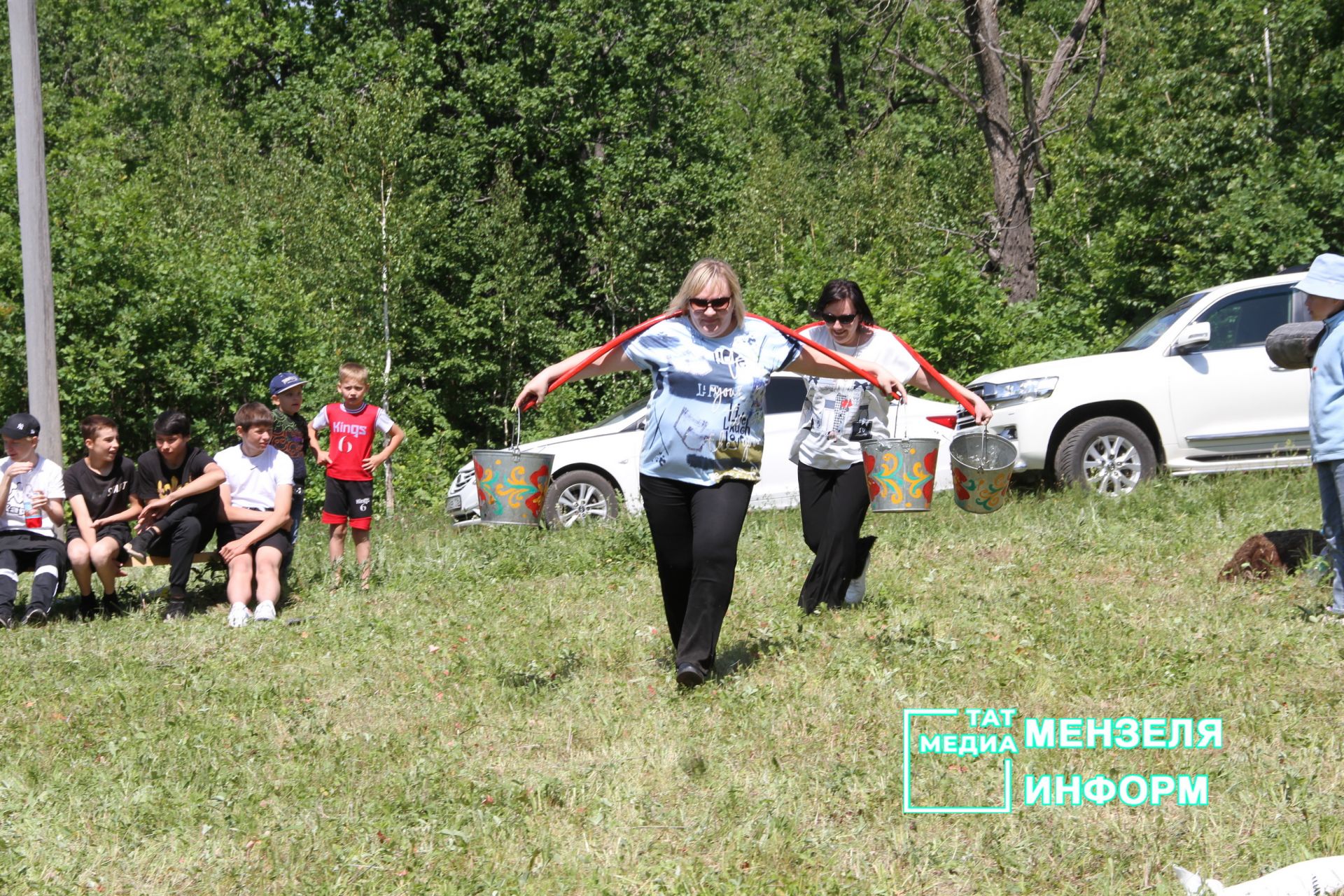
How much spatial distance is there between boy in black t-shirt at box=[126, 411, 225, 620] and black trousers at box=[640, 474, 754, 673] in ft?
14.2

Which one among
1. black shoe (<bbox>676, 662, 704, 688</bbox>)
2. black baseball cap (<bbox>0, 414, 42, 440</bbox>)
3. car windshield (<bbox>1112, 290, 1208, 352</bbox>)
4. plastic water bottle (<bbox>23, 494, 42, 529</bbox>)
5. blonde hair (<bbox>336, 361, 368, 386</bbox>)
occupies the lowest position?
black shoe (<bbox>676, 662, 704, 688</bbox>)

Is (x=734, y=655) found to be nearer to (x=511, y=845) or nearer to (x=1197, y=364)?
(x=511, y=845)

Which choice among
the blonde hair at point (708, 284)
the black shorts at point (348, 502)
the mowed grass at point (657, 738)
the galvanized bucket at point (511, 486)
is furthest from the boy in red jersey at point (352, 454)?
the blonde hair at point (708, 284)

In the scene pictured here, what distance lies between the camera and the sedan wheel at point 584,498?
1271 cm

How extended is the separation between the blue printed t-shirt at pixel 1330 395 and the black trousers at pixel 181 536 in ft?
22.5

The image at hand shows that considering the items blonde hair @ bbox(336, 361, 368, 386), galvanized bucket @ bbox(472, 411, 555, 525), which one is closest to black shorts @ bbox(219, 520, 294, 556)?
blonde hair @ bbox(336, 361, 368, 386)

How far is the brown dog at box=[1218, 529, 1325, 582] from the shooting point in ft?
24.7

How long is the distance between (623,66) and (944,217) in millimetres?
7124

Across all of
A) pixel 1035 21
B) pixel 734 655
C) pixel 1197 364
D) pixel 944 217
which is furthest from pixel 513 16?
pixel 734 655

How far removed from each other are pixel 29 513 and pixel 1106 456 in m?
8.48

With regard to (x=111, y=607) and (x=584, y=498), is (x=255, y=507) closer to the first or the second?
(x=111, y=607)

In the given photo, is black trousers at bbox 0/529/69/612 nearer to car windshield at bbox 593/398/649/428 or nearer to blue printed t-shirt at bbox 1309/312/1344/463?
car windshield at bbox 593/398/649/428

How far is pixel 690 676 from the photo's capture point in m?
5.83

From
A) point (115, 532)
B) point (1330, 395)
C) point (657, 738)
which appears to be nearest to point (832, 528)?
point (657, 738)
